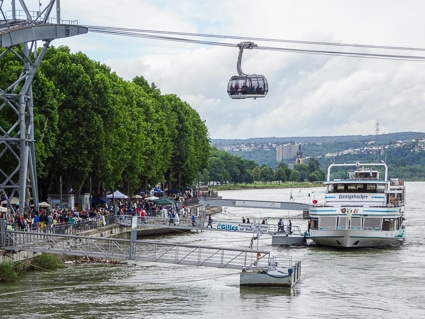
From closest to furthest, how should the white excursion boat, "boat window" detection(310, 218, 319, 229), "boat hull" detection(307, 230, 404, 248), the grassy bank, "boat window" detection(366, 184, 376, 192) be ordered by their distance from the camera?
the grassy bank, "boat hull" detection(307, 230, 404, 248), the white excursion boat, "boat window" detection(310, 218, 319, 229), "boat window" detection(366, 184, 376, 192)

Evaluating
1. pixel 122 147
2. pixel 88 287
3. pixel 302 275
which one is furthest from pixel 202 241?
pixel 88 287

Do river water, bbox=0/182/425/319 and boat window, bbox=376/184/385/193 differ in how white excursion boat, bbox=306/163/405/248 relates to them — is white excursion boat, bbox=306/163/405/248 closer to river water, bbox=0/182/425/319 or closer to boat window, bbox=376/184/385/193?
boat window, bbox=376/184/385/193

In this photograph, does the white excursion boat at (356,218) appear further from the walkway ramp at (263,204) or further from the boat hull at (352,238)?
the walkway ramp at (263,204)

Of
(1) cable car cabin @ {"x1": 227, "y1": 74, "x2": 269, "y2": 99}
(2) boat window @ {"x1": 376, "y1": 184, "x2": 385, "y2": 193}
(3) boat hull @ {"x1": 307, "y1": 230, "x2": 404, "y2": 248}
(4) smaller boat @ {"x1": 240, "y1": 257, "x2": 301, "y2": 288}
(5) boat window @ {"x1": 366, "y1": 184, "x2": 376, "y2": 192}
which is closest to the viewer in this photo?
(4) smaller boat @ {"x1": 240, "y1": 257, "x2": 301, "y2": 288}

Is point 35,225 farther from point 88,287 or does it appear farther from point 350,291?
point 350,291

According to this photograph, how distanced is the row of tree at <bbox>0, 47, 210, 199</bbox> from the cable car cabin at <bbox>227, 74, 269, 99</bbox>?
1485 centimetres

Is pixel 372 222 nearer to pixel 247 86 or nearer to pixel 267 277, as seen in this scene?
pixel 247 86

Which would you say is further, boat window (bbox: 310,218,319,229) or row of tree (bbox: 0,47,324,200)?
boat window (bbox: 310,218,319,229)

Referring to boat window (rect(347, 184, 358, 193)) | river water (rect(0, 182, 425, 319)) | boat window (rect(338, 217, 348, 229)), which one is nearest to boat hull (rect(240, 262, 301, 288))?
river water (rect(0, 182, 425, 319))

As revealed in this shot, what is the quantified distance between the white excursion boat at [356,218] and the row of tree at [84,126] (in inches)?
773

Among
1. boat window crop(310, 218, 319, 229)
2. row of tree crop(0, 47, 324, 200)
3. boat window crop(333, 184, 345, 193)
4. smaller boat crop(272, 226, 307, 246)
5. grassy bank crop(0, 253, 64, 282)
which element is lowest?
grassy bank crop(0, 253, 64, 282)

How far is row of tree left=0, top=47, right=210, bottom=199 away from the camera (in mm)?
66688

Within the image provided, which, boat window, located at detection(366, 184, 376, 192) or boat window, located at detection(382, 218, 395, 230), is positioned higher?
boat window, located at detection(366, 184, 376, 192)

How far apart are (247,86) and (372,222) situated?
21.4 metres
